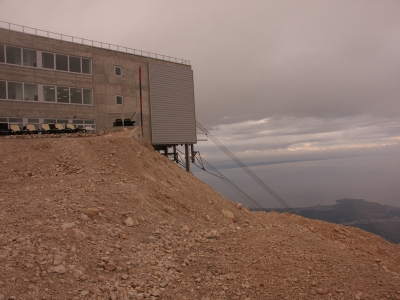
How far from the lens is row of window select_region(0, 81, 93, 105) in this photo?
2151cm

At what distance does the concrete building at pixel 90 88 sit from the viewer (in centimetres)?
2170

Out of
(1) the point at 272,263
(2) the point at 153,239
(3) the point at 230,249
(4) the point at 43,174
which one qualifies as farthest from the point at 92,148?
(1) the point at 272,263

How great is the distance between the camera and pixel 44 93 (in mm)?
22828

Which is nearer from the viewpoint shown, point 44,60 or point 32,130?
point 32,130

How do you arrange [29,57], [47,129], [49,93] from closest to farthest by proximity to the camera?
[47,129], [29,57], [49,93]

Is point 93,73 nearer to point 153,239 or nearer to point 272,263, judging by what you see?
point 153,239

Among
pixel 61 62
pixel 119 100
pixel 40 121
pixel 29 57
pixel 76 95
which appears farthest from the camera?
pixel 119 100

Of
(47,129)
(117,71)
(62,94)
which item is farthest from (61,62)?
(47,129)

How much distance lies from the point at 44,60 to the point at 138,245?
2000 cm

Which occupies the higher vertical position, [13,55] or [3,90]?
[13,55]

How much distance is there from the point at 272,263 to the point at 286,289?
1.25m

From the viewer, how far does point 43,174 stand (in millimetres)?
12328

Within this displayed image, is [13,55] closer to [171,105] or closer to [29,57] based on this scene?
[29,57]

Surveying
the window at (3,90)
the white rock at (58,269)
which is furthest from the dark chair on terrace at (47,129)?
the white rock at (58,269)
